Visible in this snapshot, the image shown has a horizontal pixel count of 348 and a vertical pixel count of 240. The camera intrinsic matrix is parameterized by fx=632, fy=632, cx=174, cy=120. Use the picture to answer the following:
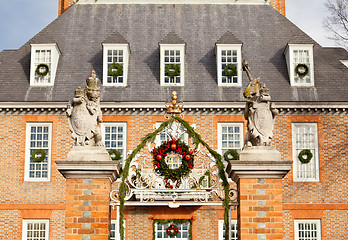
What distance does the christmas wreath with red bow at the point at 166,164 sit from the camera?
13.1m

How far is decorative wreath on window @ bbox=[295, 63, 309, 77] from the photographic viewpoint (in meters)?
25.9

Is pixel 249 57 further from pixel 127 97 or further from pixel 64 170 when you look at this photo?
pixel 64 170

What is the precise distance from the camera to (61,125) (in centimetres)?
2469

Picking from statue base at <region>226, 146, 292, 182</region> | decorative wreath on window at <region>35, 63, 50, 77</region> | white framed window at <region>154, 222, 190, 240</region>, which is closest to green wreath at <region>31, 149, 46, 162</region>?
decorative wreath on window at <region>35, 63, 50, 77</region>

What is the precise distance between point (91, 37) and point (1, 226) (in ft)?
29.8

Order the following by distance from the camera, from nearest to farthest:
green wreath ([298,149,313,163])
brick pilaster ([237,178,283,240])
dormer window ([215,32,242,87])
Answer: brick pilaster ([237,178,283,240])
green wreath ([298,149,313,163])
dormer window ([215,32,242,87])

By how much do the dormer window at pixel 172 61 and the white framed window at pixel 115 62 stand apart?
150 cm

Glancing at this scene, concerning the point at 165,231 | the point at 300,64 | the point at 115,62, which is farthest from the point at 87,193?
the point at 300,64

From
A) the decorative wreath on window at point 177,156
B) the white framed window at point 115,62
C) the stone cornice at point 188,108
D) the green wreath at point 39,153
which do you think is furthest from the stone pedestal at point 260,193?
the white framed window at point 115,62

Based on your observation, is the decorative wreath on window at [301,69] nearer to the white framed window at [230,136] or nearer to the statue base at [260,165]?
the white framed window at [230,136]

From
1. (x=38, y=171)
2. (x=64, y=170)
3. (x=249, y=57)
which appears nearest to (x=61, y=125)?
(x=38, y=171)

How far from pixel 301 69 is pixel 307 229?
655cm

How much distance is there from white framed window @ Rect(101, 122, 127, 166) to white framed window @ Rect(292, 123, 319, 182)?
6648 mm

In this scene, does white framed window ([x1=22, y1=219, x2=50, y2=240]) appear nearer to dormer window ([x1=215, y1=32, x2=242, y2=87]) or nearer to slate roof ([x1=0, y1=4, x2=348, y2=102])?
slate roof ([x1=0, y1=4, x2=348, y2=102])
